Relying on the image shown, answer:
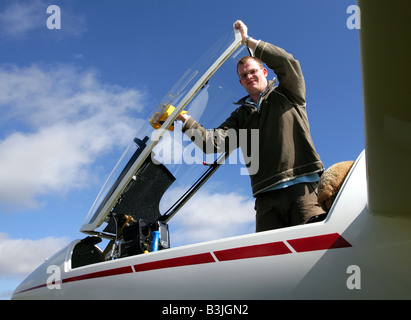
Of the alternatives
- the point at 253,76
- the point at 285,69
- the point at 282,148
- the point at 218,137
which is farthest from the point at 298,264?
the point at 253,76

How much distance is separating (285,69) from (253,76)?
39 cm

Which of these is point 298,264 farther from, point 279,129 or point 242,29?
point 242,29

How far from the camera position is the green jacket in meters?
2.49

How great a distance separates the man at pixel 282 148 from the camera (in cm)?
241

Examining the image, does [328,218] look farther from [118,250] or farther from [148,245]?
[118,250]

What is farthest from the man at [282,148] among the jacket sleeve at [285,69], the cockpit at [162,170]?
the cockpit at [162,170]

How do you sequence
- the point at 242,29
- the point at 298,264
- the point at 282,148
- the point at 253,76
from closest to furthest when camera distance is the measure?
the point at 298,264
the point at 282,148
the point at 242,29
the point at 253,76

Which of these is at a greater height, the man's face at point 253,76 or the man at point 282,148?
the man's face at point 253,76

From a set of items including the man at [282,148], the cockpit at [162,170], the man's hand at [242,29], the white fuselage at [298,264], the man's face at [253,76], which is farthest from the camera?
the man's face at [253,76]

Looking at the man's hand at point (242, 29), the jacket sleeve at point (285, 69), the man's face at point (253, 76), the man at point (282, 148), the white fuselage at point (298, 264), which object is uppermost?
the man's hand at point (242, 29)

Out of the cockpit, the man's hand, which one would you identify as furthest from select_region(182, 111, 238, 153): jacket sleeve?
the man's hand

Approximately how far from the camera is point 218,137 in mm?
3021

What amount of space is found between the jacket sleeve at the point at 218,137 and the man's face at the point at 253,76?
28 centimetres

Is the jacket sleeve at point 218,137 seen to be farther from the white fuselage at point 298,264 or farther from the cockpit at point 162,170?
the white fuselage at point 298,264
